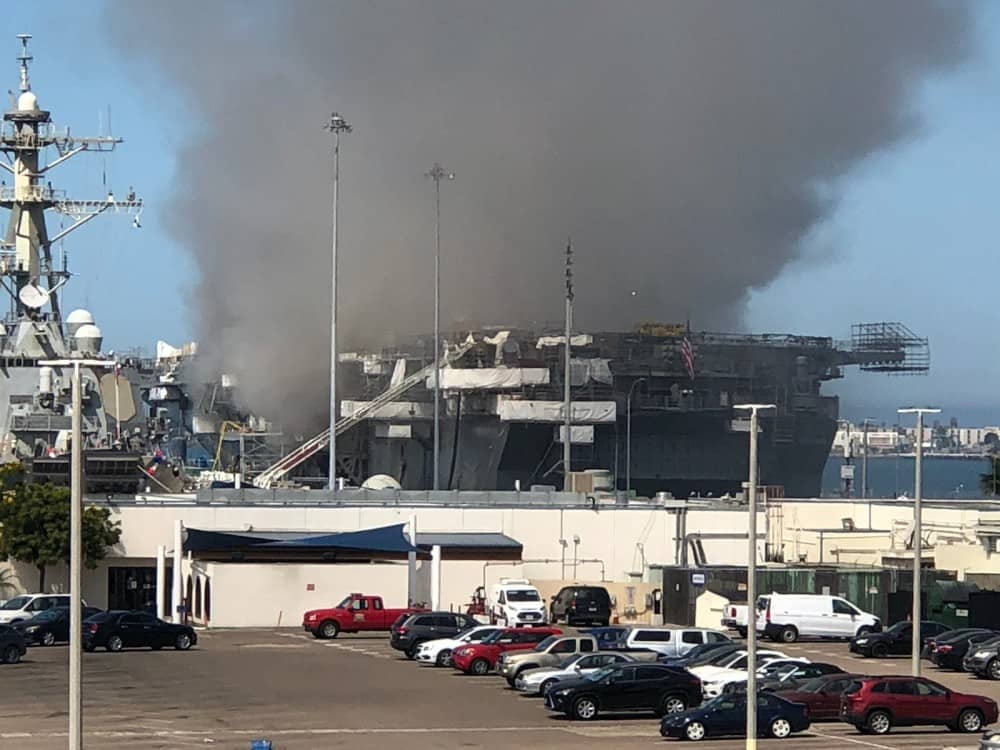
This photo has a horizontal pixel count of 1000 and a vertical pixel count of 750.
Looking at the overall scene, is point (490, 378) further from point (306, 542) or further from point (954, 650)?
point (954, 650)

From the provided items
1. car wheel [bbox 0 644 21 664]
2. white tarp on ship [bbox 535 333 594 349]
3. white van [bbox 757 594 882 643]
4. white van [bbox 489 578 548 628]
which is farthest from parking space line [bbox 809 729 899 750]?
white tarp on ship [bbox 535 333 594 349]

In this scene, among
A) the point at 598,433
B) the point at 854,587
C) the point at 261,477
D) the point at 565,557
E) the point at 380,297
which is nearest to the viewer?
the point at 854,587

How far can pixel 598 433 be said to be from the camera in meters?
116

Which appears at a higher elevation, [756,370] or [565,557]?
[756,370]

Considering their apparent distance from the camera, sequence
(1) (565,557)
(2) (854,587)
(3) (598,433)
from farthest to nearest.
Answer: (3) (598,433)
(1) (565,557)
(2) (854,587)

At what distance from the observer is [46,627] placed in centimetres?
5050

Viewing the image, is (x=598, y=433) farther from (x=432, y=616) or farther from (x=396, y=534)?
(x=432, y=616)

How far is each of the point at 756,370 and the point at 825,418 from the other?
309 inches

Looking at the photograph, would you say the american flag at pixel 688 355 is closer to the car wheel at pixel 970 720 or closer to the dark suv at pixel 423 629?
the dark suv at pixel 423 629

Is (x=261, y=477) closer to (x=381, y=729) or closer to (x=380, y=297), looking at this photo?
(x=380, y=297)

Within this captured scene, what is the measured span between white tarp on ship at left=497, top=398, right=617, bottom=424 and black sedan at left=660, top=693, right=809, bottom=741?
75666 millimetres

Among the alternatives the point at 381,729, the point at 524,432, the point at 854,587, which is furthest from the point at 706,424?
the point at 381,729

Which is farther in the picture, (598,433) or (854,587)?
(598,433)

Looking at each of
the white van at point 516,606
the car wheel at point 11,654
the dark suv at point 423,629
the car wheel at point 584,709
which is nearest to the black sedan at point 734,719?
the car wheel at point 584,709
